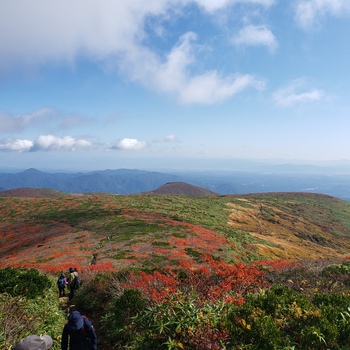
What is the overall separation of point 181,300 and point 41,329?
21.7 ft

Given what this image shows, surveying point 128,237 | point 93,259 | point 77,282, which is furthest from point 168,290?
point 128,237

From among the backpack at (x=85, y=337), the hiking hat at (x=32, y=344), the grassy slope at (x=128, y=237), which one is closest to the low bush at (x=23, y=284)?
the grassy slope at (x=128, y=237)

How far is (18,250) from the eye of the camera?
35.4 metres

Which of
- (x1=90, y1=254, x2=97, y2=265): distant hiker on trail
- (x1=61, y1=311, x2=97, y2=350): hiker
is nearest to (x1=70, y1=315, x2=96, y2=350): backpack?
(x1=61, y1=311, x2=97, y2=350): hiker

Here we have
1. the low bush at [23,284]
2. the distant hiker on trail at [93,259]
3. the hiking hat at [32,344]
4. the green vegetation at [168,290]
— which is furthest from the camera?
the distant hiker on trail at [93,259]

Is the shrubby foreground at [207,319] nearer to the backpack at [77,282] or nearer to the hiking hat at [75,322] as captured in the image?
the hiking hat at [75,322]

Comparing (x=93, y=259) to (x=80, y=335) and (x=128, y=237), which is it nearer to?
(x=128, y=237)

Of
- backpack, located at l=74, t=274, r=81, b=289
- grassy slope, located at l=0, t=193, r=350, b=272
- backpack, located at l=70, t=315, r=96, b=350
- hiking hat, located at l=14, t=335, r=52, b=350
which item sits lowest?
grassy slope, located at l=0, t=193, r=350, b=272

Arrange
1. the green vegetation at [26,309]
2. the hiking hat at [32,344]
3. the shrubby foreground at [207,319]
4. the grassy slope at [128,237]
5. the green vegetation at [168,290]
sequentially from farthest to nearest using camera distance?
the grassy slope at [128,237], the green vegetation at [26,309], the green vegetation at [168,290], the shrubby foreground at [207,319], the hiking hat at [32,344]

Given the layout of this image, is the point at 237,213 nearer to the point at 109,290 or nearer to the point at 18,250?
the point at 18,250

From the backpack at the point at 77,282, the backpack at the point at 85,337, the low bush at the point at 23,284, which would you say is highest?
the backpack at the point at 85,337

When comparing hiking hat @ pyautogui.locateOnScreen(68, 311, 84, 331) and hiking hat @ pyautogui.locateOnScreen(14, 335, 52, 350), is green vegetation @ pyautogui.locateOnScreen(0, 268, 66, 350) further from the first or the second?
hiking hat @ pyautogui.locateOnScreen(14, 335, 52, 350)

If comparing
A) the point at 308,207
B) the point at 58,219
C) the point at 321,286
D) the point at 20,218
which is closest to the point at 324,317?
the point at 321,286

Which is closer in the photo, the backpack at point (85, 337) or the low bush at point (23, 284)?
the backpack at point (85, 337)
